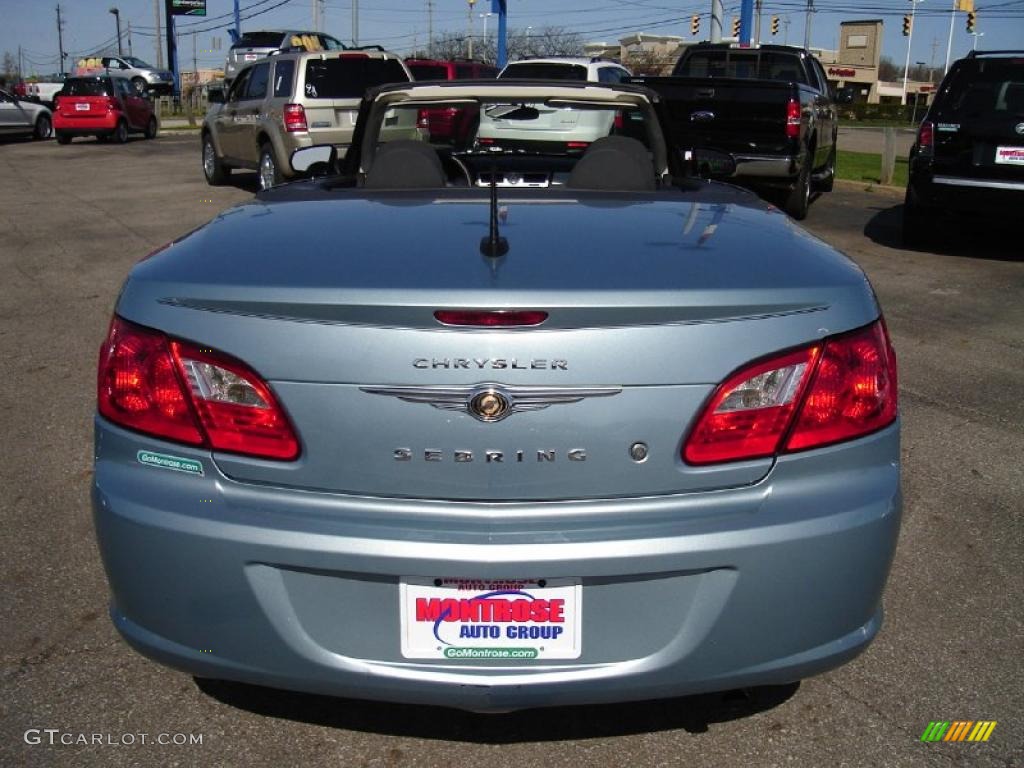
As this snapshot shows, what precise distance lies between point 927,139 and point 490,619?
8938 millimetres

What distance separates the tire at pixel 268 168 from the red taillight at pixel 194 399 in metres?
11.8

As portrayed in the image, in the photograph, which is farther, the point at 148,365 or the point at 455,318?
the point at 148,365

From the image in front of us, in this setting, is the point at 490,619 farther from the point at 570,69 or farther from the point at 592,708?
the point at 570,69

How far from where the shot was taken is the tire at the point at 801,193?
1170cm

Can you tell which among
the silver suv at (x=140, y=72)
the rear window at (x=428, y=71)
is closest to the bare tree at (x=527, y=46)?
the silver suv at (x=140, y=72)

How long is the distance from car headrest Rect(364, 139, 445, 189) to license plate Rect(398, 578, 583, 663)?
5.98ft

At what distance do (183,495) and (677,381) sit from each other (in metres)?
1.03

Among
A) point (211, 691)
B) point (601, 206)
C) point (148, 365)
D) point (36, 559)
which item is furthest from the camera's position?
point (36, 559)

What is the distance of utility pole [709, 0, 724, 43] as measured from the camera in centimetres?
2281

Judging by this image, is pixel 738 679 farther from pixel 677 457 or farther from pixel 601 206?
pixel 601 206

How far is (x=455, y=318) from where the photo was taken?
6.88 feet

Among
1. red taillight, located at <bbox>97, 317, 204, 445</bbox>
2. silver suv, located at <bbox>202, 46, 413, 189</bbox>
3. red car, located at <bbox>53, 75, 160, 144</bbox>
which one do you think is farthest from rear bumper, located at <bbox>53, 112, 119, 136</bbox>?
red taillight, located at <bbox>97, 317, 204, 445</bbox>

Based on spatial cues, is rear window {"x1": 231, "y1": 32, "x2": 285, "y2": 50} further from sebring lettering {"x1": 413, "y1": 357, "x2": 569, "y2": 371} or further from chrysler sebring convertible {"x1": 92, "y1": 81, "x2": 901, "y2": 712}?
sebring lettering {"x1": 413, "y1": 357, "x2": 569, "y2": 371}

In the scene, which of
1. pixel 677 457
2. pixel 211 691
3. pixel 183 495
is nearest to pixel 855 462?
pixel 677 457
